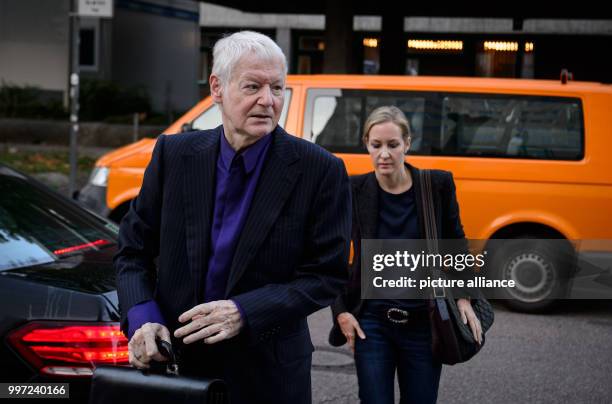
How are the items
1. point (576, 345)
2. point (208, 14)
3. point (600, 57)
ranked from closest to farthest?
point (576, 345) → point (600, 57) → point (208, 14)

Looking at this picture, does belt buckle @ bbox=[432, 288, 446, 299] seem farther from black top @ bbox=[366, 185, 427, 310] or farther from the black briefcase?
the black briefcase

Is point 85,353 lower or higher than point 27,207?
lower

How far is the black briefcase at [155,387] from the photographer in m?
2.46

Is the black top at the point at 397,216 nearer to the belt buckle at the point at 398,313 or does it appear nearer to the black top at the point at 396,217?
the black top at the point at 396,217

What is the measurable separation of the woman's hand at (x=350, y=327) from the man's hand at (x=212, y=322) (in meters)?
1.43

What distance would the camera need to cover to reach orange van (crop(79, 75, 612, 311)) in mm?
8641

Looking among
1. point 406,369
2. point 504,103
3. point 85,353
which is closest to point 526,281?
point 504,103

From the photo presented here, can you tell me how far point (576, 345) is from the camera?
25.0 ft

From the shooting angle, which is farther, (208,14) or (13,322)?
(208,14)

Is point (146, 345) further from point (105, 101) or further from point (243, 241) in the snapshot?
point (105, 101)

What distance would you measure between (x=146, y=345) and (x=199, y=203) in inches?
16.6

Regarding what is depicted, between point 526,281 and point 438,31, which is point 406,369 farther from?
point 438,31

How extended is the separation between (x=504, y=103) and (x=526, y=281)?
164 centimetres

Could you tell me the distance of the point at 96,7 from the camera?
11.9 m
